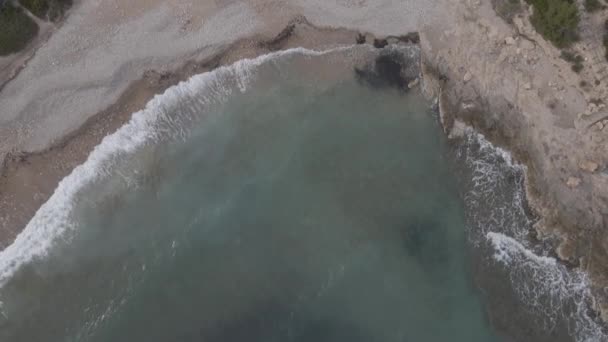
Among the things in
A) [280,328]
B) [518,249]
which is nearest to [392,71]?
[518,249]

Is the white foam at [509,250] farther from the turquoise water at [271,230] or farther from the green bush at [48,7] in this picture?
the green bush at [48,7]

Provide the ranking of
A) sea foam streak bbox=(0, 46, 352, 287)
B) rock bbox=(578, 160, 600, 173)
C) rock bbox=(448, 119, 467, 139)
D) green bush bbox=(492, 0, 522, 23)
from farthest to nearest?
rock bbox=(448, 119, 467, 139), green bush bbox=(492, 0, 522, 23), rock bbox=(578, 160, 600, 173), sea foam streak bbox=(0, 46, 352, 287)

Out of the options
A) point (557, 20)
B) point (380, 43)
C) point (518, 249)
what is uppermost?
→ point (380, 43)

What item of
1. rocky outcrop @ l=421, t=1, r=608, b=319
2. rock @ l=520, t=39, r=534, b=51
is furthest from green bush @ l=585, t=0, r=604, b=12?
rock @ l=520, t=39, r=534, b=51

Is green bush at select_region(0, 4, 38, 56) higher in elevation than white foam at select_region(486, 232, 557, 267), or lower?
higher

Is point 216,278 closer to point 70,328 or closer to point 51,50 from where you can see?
point 70,328

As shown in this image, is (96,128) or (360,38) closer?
(96,128)

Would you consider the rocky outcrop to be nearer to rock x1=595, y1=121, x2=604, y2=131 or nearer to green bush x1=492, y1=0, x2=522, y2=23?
rock x1=595, y1=121, x2=604, y2=131

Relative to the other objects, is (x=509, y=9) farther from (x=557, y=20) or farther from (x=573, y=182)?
(x=573, y=182)
